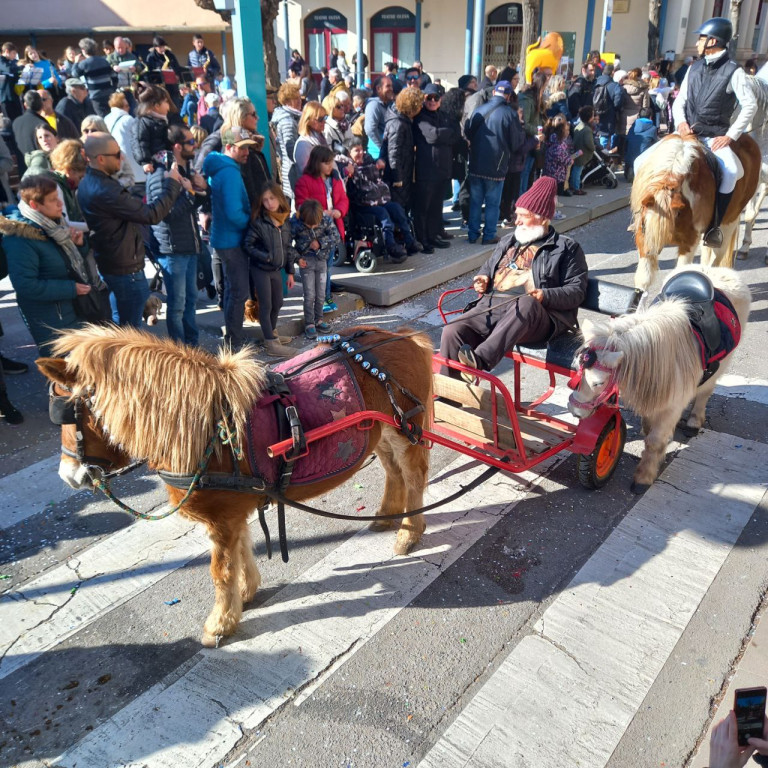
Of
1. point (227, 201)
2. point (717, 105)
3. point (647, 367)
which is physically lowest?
point (647, 367)

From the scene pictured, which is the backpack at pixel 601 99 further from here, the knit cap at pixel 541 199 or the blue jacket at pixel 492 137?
the knit cap at pixel 541 199

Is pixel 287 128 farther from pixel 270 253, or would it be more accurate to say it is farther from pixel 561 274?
pixel 561 274

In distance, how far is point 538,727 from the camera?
3004 millimetres

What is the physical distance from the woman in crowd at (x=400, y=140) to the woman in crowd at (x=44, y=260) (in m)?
4.90

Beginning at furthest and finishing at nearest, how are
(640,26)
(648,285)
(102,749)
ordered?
(640,26) < (648,285) < (102,749)

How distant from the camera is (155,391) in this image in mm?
2832

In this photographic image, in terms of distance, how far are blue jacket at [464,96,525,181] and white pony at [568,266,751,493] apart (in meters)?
5.47

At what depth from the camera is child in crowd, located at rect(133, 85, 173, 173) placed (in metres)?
7.28

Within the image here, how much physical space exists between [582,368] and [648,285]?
353 cm

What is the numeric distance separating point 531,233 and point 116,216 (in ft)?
11.3

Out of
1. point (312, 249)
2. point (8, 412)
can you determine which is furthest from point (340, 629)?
point (312, 249)

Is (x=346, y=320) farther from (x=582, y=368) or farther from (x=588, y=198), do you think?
(x=588, y=198)

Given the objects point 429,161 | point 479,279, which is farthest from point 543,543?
point 429,161

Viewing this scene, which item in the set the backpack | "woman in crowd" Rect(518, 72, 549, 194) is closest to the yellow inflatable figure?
"woman in crowd" Rect(518, 72, 549, 194)
